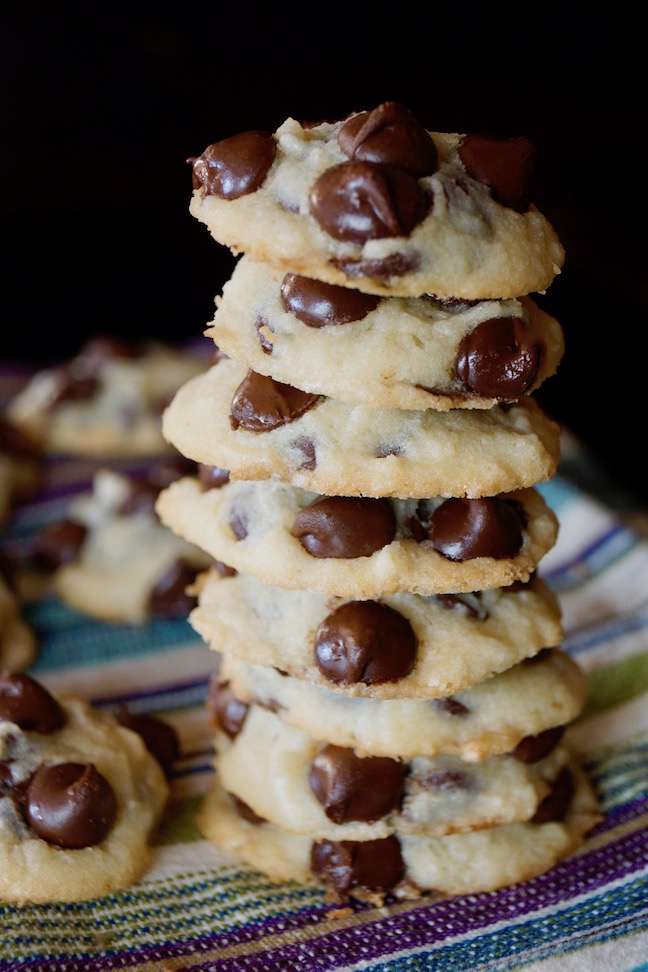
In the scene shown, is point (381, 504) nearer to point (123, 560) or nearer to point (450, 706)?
point (450, 706)

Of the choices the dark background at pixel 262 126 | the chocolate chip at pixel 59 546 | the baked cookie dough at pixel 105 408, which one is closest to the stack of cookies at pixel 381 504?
the chocolate chip at pixel 59 546

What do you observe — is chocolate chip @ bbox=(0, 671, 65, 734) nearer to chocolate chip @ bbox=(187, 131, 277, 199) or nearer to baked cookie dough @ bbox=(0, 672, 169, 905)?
baked cookie dough @ bbox=(0, 672, 169, 905)

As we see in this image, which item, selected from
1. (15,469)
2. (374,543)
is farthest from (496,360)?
(15,469)

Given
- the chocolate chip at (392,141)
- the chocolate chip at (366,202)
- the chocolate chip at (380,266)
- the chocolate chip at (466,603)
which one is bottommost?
the chocolate chip at (466,603)

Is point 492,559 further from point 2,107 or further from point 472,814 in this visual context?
point 2,107

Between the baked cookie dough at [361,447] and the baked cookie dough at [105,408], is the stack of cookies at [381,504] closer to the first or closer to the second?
the baked cookie dough at [361,447]

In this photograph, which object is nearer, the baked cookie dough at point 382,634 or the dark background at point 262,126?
the baked cookie dough at point 382,634
